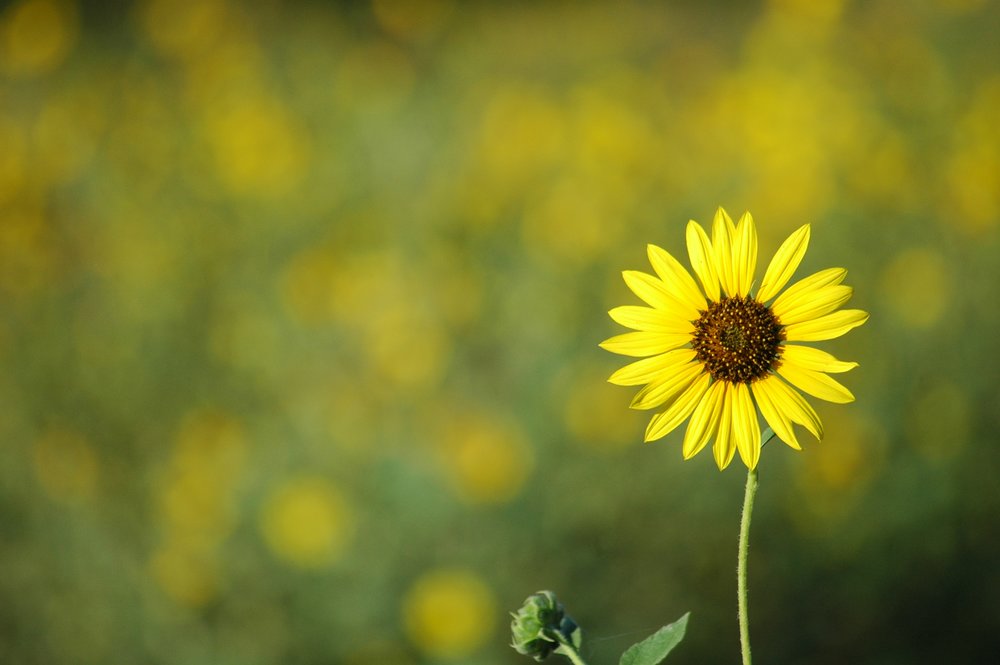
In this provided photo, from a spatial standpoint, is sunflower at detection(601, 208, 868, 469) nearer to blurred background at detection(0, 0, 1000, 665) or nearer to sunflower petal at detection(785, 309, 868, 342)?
sunflower petal at detection(785, 309, 868, 342)

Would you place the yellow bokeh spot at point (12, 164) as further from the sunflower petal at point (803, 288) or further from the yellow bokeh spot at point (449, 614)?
the sunflower petal at point (803, 288)

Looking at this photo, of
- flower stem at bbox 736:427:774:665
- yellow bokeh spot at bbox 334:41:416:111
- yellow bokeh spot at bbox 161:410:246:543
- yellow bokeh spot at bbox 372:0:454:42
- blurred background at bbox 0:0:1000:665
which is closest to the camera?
flower stem at bbox 736:427:774:665

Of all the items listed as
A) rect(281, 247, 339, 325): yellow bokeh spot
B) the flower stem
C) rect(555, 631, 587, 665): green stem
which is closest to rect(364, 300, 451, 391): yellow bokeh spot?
rect(281, 247, 339, 325): yellow bokeh spot

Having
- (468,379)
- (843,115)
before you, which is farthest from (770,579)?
(843,115)

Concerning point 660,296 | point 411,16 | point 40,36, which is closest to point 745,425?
Result: point 660,296

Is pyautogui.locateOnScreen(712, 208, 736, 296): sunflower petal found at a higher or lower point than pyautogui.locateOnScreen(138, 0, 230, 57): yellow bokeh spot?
lower

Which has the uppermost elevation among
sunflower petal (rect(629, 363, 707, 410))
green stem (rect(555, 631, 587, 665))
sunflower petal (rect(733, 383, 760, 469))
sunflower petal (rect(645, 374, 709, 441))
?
sunflower petal (rect(629, 363, 707, 410))

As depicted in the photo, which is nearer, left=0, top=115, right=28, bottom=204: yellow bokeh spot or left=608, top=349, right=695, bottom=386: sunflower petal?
left=608, top=349, right=695, bottom=386: sunflower petal
